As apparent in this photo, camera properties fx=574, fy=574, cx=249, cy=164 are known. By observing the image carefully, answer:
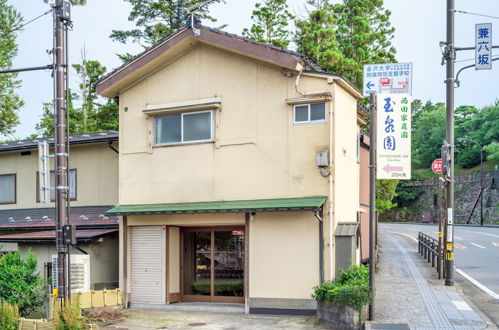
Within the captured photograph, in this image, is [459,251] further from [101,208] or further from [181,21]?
[181,21]

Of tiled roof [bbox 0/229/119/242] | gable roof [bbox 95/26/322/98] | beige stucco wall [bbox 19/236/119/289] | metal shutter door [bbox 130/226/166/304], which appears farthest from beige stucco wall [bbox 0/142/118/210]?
metal shutter door [bbox 130/226/166/304]

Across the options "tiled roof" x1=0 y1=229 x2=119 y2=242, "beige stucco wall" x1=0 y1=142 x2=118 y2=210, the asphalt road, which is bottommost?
the asphalt road

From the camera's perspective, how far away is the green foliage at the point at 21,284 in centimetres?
1616

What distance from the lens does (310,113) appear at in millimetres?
16938

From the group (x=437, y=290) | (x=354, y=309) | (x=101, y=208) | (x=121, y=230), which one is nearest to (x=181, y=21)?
(x=101, y=208)

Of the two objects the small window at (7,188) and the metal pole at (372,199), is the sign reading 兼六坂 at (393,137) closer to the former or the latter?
the metal pole at (372,199)

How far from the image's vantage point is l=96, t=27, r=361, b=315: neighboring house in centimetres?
1661

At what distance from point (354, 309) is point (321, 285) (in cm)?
183

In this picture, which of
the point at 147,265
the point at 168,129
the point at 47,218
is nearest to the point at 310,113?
the point at 168,129

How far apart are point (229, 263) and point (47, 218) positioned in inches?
333

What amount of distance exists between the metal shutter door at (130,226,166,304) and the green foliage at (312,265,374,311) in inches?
216

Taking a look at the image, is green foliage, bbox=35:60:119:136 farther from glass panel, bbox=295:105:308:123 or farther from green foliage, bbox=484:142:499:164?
green foliage, bbox=484:142:499:164

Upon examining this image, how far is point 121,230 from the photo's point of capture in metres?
19.2

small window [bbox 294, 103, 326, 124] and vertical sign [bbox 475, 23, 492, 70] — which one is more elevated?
vertical sign [bbox 475, 23, 492, 70]
